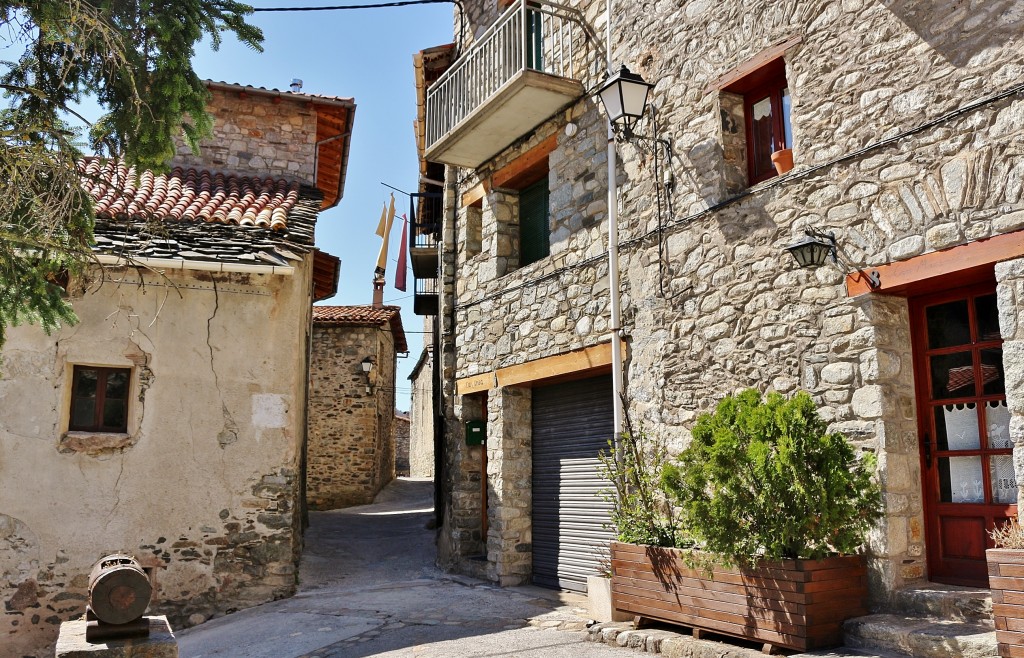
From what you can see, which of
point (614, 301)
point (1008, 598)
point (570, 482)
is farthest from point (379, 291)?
point (1008, 598)

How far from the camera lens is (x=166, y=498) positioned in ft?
28.3

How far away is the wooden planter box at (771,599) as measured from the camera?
495 centimetres

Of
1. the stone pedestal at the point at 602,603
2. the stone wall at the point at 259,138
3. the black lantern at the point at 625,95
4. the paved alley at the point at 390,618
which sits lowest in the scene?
the paved alley at the point at 390,618

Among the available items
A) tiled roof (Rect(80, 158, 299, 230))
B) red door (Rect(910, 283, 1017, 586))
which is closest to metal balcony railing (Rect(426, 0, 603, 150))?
tiled roof (Rect(80, 158, 299, 230))

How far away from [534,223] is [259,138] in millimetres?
4823

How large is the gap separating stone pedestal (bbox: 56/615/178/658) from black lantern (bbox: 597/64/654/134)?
527 centimetres

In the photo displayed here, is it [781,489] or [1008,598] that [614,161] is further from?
[1008,598]

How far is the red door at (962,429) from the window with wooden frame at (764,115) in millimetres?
1771

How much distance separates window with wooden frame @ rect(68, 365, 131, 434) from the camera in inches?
344

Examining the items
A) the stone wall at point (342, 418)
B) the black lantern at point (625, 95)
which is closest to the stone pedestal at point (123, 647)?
the black lantern at point (625, 95)

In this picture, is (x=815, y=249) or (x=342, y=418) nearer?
(x=815, y=249)

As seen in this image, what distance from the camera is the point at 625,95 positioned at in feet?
23.5

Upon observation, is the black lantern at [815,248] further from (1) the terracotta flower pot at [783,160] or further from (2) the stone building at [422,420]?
(2) the stone building at [422,420]

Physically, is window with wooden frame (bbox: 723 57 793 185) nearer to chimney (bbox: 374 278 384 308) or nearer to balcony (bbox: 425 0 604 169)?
balcony (bbox: 425 0 604 169)
